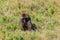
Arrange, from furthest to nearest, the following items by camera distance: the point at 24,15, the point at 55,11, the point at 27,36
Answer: the point at 55,11 → the point at 24,15 → the point at 27,36

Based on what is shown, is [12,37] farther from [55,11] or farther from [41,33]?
[55,11]

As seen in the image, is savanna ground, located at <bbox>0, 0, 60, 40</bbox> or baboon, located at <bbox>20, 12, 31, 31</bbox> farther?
baboon, located at <bbox>20, 12, 31, 31</bbox>

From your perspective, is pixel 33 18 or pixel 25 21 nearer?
pixel 25 21

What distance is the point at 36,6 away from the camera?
11.3 metres

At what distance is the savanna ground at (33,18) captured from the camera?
851 cm

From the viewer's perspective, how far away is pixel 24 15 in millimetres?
9281

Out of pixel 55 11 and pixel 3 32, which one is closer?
pixel 3 32

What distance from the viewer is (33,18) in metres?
10.2

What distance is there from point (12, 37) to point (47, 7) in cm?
326

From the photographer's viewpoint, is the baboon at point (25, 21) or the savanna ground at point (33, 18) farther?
the baboon at point (25, 21)

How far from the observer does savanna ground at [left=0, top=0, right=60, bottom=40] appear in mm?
8508

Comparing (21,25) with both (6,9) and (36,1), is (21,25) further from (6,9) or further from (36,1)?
(36,1)

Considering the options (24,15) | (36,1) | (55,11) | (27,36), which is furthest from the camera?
(36,1)

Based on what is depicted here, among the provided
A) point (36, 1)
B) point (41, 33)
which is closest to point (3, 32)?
point (41, 33)
